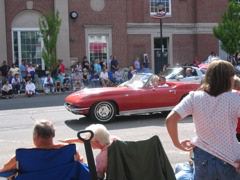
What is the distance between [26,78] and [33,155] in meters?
18.0

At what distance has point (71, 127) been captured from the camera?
9516mm

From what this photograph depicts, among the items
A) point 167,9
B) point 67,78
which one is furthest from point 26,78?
point 167,9

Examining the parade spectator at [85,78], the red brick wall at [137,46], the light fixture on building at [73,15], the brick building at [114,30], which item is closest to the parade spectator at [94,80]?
the parade spectator at [85,78]

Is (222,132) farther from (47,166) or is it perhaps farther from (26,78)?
(26,78)

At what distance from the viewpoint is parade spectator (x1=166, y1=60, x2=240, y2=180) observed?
2.81 metres

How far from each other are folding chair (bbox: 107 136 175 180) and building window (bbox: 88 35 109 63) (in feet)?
72.3

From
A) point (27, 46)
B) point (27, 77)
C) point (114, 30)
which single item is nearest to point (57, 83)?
point (27, 77)

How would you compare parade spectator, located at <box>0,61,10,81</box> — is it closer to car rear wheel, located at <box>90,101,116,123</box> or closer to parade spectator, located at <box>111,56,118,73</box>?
parade spectator, located at <box>111,56,118,73</box>

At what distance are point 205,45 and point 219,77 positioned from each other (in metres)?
26.0

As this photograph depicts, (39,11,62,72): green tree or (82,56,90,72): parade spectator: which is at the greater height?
(39,11,62,72): green tree

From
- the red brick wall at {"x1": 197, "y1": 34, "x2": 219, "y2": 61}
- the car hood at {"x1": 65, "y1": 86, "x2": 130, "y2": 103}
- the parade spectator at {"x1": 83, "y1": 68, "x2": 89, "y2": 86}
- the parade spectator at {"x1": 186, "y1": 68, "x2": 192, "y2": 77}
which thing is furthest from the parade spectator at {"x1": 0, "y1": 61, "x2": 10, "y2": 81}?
Answer: the red brick wall at {"x1": 197, "y1": 34, "x2": 219, "y2": 61}

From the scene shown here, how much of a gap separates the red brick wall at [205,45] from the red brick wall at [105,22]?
6.00 metres

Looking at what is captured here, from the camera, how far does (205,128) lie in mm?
2896

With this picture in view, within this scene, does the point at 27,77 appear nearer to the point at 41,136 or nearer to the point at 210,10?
the point at 210,10
